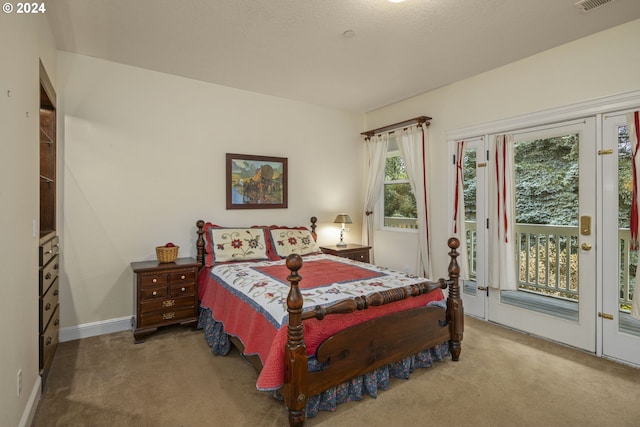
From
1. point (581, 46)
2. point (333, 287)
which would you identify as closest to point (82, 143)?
point (333, 287)

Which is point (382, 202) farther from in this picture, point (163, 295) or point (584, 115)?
point (163, 295)

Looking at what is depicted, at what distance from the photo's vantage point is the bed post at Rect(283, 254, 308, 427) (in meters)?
1.80

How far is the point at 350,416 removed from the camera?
198 centimetres

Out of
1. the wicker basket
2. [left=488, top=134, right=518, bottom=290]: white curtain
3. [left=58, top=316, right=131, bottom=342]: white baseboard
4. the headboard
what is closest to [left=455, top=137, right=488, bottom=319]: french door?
[left=488, top=134, right=518, bottom=290]: white curtain

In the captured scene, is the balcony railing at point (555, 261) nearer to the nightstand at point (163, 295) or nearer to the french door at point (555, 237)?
the french door at point (555, 237)

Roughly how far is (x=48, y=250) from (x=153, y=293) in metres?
0.94

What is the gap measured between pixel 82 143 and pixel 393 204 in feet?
12.6

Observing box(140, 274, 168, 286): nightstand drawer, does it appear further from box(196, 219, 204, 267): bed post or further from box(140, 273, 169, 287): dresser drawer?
box(196, 219, 204, 267): bed post

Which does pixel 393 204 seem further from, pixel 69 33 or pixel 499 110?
pixel 69 33

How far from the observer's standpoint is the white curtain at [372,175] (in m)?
4.83

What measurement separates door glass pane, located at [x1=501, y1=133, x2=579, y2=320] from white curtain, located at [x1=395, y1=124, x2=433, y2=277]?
101 cm

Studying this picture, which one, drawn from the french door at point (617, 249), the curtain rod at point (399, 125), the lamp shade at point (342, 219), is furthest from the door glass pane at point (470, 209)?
the lamp shade at point (342, 219)

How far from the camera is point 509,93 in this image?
3361 millimetres

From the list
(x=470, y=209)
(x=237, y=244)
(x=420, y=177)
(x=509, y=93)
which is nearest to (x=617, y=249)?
(x=470, y=209)
